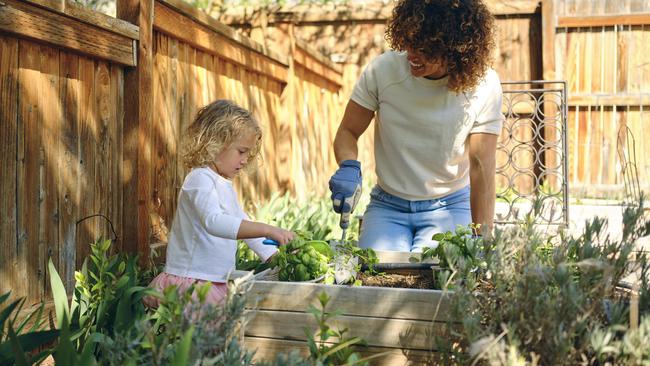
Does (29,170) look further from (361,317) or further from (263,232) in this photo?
(361,317)

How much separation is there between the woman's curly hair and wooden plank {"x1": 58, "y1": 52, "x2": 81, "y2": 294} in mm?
1310

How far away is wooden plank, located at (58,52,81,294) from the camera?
301cm

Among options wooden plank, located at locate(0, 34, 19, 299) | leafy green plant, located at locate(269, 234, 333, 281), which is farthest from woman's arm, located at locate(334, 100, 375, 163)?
wooden plank, located at locate(0, 34, 19, 299)

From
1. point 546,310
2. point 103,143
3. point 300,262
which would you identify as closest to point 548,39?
point 103,143

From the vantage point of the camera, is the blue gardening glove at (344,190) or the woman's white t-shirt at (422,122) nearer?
the blue gardening glove at (344,190)

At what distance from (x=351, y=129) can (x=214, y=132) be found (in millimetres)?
699

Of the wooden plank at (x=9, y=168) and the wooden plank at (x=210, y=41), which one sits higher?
the wooden plank at (x=210, y=41)

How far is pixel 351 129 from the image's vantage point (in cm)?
335

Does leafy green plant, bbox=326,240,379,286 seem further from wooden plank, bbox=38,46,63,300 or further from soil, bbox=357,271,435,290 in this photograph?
wooden plank, bbox=38,46,63,300

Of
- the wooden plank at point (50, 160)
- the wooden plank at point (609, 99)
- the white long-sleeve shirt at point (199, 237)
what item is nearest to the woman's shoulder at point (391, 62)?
the white long-sleeve shirt at point (199, 237)

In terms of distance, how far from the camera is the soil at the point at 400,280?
223 centimetres

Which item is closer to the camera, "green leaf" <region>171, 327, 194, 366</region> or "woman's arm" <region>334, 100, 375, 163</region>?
"green leaf" <region>171, 327, 194, 366</region>

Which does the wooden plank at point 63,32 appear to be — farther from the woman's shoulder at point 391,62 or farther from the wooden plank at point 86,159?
the woman's shoulder at point 391,62

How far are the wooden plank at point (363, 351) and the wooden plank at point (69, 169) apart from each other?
1.40 metres
